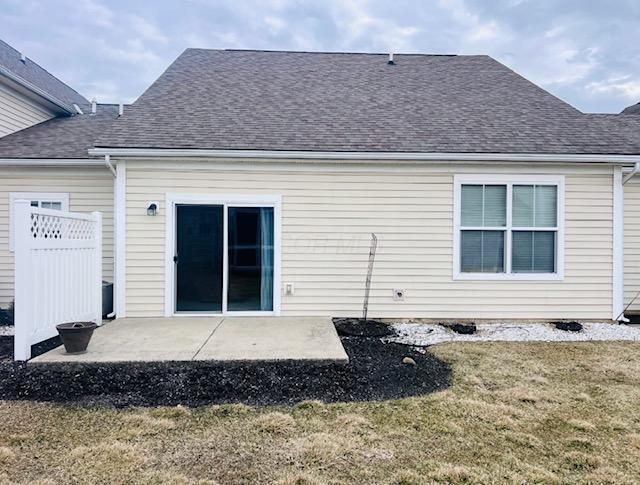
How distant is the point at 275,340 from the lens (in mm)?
5645

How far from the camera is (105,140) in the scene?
7125mm

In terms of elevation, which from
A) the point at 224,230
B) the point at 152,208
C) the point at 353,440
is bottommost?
the point at 353,440

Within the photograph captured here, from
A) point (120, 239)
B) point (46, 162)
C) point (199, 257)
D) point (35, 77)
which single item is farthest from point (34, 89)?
point (199, 257)

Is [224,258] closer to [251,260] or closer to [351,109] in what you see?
[251,260]

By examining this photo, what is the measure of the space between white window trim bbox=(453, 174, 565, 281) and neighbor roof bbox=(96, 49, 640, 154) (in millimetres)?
485

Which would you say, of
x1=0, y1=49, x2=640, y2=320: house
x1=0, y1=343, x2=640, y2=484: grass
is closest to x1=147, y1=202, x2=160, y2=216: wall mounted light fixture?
x1=0, y1=49, x2=640, y2=320: house

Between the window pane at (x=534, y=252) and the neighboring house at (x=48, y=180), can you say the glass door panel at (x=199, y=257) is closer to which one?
the neighboring house at (x=48, y=180)

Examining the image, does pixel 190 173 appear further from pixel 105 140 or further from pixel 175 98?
pixel 175 98

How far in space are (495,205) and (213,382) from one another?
18.5 feet

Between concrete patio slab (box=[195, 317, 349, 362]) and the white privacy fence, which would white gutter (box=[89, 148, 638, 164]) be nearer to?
the white privacy fence

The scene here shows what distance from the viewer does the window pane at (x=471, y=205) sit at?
7449mm

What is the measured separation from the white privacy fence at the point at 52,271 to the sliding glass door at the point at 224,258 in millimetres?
1359

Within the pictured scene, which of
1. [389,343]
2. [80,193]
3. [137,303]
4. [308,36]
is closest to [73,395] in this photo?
[137,303]

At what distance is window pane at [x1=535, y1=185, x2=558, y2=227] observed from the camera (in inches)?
293
